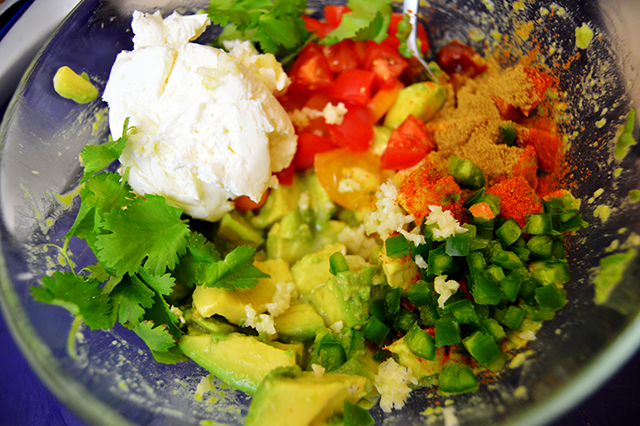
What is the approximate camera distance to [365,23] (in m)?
1.65

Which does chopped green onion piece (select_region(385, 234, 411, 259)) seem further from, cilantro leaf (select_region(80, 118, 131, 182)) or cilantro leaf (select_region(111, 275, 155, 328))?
cilantro leaf (select_region(80, 118, 131, 182))

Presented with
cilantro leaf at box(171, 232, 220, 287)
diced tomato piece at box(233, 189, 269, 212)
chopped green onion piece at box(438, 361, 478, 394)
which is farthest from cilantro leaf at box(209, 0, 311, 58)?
chopped green onion piece at box(438, 361, 478, 394)

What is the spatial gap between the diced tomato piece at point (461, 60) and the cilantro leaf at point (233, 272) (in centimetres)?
122

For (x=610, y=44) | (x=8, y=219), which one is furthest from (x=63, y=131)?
(x=610, y=44)

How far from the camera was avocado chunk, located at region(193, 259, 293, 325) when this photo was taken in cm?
133

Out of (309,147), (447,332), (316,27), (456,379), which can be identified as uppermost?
(316,27)

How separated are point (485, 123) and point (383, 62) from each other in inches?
19.5

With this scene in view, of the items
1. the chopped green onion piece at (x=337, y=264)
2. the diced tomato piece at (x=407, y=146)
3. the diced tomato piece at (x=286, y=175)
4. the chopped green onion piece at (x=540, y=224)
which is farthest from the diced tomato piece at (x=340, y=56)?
the chopped green onion piece at (x=540, y=224)

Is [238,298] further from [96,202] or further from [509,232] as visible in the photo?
[509,232]

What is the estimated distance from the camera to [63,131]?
1.61 meters

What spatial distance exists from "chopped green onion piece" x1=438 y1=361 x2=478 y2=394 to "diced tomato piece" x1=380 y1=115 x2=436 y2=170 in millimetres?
732

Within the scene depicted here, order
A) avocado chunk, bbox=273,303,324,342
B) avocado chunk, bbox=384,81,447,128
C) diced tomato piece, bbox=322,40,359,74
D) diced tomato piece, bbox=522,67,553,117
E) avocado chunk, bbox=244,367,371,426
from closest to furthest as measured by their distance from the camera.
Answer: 1. avocado chunk, bbox=244,367,371,426
2. avocado chunk, bbox=273,303,324,342
3. diced tomato piece, bbox=522,67,553,117
4. avocado chunk, bbox=384,81,447,128
5. diced tomato piece, bbox=322,40,359,74

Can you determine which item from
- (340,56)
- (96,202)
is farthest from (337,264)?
(340,56)

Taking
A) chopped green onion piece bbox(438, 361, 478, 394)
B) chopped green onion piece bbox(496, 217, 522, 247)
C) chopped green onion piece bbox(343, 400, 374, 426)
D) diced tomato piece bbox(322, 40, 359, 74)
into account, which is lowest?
chopped green onion piece bbox(343, 400, 374, 426)
